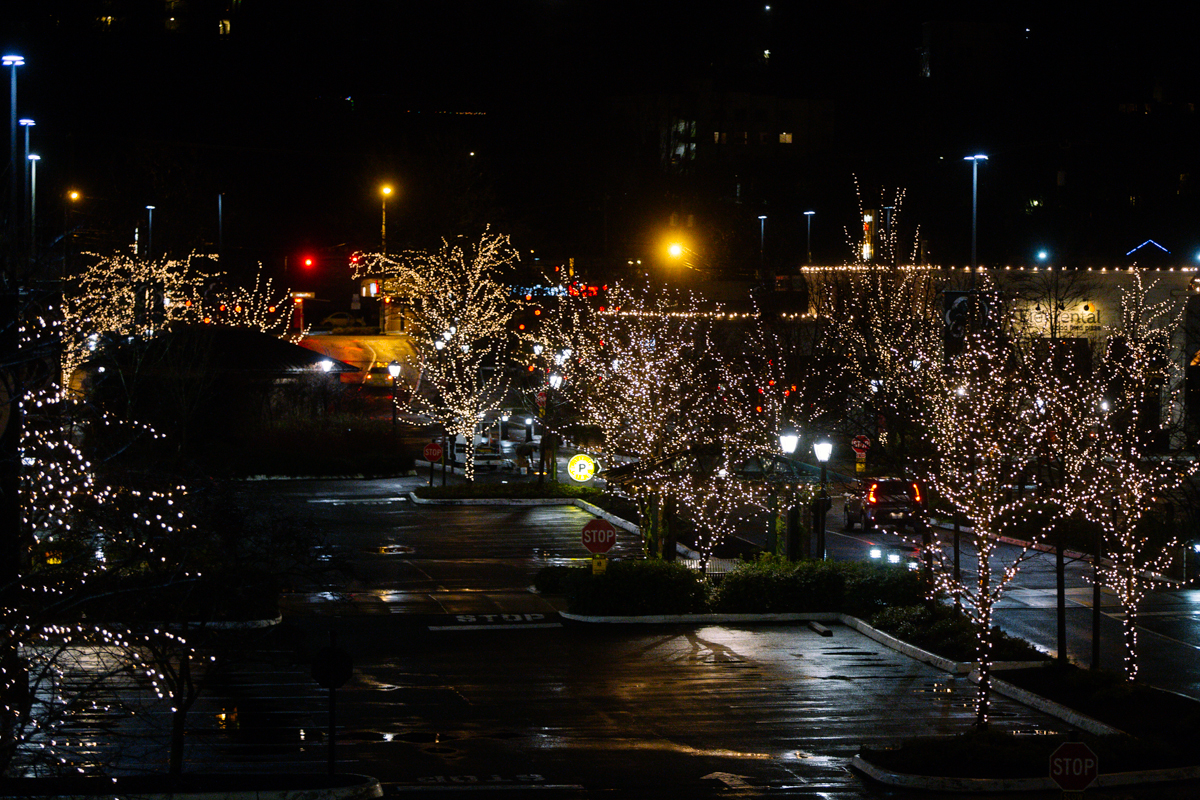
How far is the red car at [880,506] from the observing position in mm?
33750

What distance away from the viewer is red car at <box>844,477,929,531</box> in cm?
3375

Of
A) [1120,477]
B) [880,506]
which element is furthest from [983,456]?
[880,506]

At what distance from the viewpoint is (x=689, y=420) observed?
99.8 feet

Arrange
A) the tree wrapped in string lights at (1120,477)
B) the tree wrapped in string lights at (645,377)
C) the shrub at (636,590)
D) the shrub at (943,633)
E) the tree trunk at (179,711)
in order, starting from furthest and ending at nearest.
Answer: the tree wrapped in string lights at (645,377) → the shrub at (636,590) → the shrub at (943,633) → the tree wrapped in string lights at (1120,477) → the tree trunk at (179,711)

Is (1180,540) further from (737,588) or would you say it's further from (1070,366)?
(737,588)

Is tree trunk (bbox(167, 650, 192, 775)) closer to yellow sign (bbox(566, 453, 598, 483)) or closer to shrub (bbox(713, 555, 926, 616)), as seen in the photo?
shrub (bbox(713, 555, 926, 616))

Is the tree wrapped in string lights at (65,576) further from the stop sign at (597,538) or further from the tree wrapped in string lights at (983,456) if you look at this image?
the stop sign at (597,538)

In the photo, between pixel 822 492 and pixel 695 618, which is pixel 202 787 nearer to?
pixel 695 618

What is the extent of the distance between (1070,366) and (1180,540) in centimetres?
504

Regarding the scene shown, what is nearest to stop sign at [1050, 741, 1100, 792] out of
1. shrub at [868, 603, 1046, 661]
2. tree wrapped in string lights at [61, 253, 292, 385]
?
shrub at [868, 603, 1046, 661]

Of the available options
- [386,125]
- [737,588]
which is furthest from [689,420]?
[386,125]

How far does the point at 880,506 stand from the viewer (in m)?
36.3

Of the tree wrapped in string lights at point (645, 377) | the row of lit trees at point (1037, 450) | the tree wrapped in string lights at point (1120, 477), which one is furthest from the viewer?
the tree wrapped in string lights at point (645, 377)

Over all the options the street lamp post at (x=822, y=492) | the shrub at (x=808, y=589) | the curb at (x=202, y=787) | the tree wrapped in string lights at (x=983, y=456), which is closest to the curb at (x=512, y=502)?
the street lamp post at (x=822, y=492)
